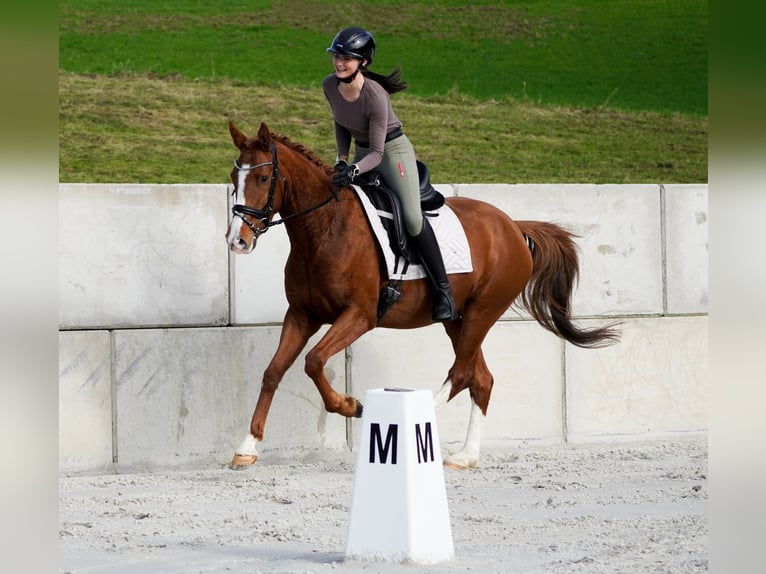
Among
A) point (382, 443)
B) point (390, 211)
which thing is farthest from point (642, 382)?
point (382, 443)

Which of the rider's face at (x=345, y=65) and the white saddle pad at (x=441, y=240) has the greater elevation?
the rider's face at (x=345, y=65)

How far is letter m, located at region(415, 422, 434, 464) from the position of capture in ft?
15.8

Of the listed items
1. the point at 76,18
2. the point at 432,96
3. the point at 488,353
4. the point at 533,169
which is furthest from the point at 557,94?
the point at 488,353

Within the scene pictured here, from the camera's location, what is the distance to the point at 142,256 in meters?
8.59

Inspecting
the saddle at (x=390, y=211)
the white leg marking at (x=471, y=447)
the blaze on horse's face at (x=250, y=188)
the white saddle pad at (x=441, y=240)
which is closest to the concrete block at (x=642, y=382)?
the white leg marking at (x=471, y=447)

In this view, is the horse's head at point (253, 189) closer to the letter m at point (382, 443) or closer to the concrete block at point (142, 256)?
the concrete block at point (142, 256)

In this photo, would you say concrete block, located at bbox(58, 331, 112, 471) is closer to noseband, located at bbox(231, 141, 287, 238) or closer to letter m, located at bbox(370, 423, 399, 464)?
noseband, located at bbox(231, 141, 287, 238)

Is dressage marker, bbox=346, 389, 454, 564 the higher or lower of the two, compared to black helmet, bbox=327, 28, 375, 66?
lower

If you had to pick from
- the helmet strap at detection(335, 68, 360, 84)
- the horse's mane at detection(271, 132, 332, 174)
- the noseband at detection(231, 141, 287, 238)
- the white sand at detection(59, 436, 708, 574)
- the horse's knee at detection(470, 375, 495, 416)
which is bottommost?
the white sand at detection(59, 436, 708, 574)

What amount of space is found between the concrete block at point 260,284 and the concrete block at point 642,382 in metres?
2.50

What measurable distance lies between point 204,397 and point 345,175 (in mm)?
2210

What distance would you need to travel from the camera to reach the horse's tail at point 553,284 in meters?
8.84

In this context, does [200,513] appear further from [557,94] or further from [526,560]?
[557,94]

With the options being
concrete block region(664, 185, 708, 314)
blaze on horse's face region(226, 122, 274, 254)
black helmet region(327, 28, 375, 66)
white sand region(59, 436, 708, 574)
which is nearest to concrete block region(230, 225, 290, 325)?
white sand region(59, 436, 708, 574)
